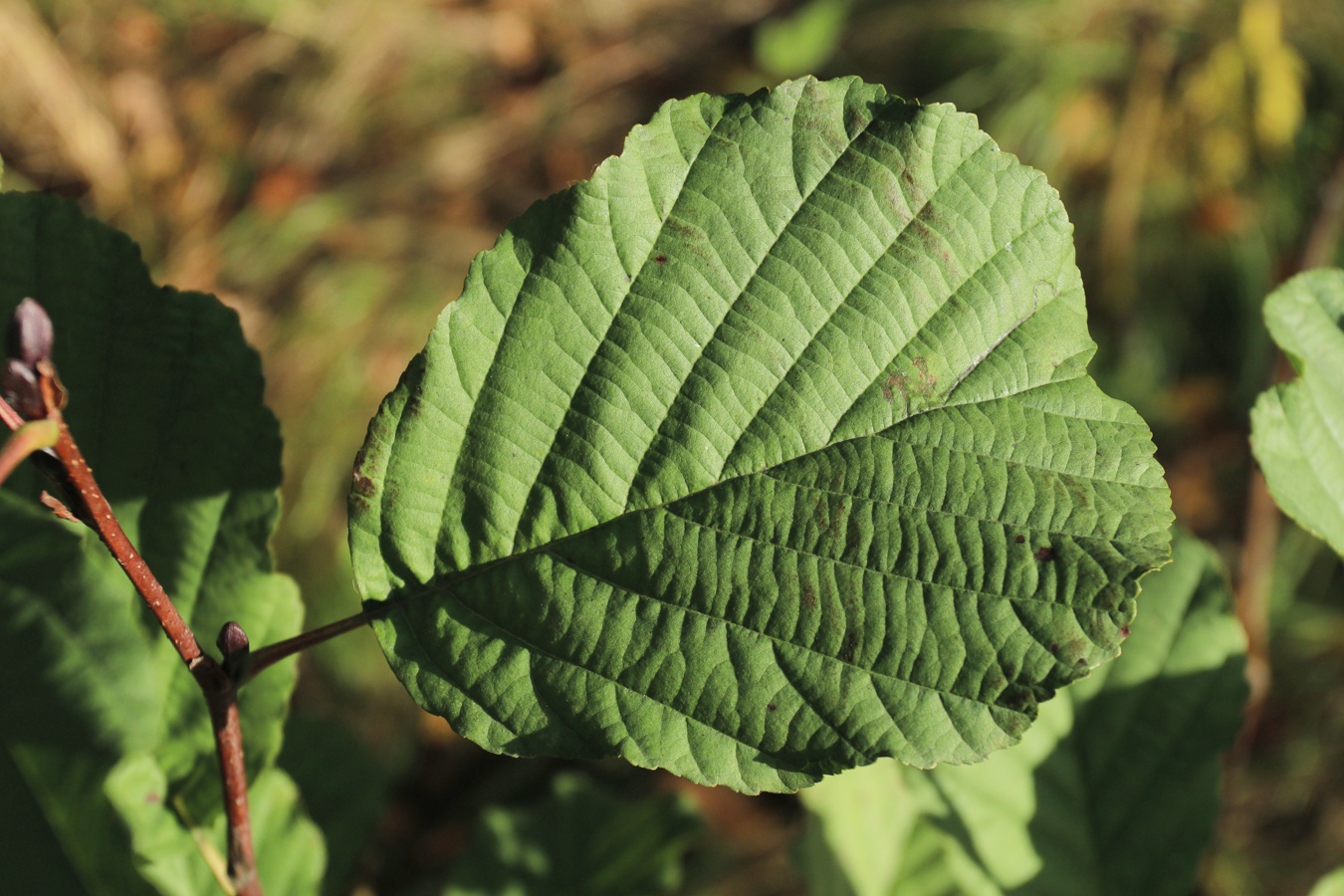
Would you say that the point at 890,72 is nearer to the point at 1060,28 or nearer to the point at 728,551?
the point at 1060,28

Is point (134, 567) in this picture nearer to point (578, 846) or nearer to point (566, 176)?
point (578, 846)

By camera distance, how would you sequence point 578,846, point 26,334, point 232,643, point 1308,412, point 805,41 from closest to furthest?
point 26,334 < point 232,643 < point 1308,412 < point 578,846 < point 805,41

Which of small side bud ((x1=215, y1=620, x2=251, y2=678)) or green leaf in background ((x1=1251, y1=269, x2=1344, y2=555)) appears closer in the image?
small side bud ((x1=215, y1=620, x2=251, y2=678))

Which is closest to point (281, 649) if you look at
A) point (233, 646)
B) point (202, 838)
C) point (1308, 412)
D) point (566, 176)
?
point (233, 646)

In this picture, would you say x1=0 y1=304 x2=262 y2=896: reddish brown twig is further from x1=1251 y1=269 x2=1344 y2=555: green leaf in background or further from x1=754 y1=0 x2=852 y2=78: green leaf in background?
x1=754 y1=0 x2=852 y2=78: green leaf in background

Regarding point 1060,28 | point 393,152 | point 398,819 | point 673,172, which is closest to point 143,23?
point 393,152

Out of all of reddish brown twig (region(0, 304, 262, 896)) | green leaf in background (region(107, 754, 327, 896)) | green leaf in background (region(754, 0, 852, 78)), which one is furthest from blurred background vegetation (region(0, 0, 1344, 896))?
reddish brown twig (region(0, 304, 262, 896))
